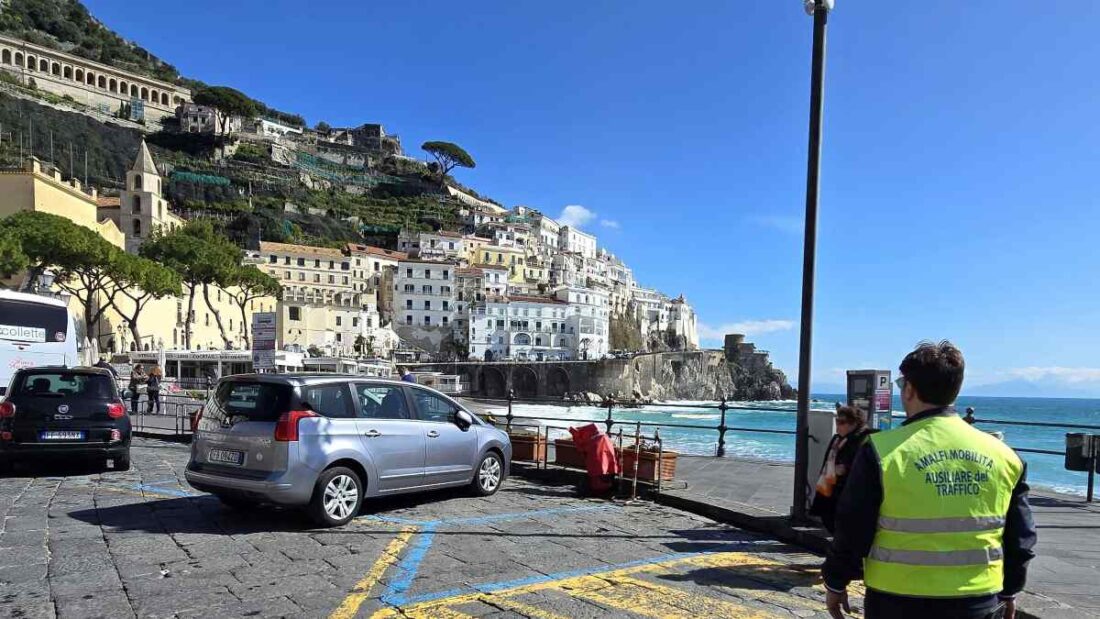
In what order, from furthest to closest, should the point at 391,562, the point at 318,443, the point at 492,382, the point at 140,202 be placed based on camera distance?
the point at 492,382 < the point at 140,202 < the point at 318,443 < the point at 391,562

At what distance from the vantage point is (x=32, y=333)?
600 inches

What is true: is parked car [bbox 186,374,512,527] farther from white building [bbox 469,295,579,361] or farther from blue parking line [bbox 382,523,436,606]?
white building [bbox 469,295,579,361]

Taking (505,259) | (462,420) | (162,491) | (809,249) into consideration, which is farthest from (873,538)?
(505,259)

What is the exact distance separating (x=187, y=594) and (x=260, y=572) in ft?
2.00

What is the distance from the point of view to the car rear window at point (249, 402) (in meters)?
6.76

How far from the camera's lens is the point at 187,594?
185 inches

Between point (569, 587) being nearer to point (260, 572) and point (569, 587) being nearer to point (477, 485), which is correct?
point (260, 572)

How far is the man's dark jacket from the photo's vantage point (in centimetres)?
245

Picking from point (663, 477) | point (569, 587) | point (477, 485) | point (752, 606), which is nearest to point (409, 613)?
point (569, 587)

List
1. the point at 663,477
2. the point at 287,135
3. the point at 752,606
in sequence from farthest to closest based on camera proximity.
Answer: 1. the point at 287,135
2. the point at 663,477
3. the point at 752,606

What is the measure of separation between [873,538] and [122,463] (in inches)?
441

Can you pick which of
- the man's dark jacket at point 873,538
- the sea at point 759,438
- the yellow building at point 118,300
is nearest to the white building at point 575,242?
the sea at point 759,438

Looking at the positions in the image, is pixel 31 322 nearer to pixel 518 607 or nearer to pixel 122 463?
pixel 122 463

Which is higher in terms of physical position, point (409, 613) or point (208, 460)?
point (208, 460)
